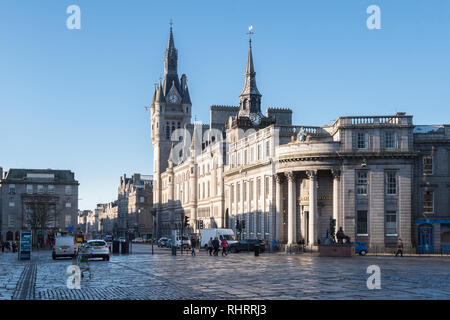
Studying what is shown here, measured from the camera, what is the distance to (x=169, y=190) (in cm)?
13038

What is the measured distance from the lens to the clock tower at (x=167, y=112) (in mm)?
145625

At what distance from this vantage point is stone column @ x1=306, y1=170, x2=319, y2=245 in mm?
59850

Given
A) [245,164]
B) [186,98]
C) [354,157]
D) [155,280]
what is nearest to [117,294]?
[155,280]

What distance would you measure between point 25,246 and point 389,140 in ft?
110

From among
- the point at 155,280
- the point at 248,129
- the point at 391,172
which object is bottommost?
the point at 155,280

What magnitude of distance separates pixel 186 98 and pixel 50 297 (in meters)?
133

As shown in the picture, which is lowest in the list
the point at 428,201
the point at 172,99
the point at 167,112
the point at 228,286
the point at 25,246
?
the point at 25,246

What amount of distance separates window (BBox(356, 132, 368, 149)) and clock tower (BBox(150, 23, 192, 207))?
287 ft

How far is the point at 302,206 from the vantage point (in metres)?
63.7

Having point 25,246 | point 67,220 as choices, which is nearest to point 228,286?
point 25,246

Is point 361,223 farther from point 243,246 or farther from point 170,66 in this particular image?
point 170,66

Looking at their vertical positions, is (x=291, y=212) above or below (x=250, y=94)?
below

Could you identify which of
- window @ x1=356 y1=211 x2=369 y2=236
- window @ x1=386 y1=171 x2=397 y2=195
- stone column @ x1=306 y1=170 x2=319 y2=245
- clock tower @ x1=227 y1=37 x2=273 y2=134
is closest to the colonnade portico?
stone column @ x1=306 y1=170 x2=319 y2=245
